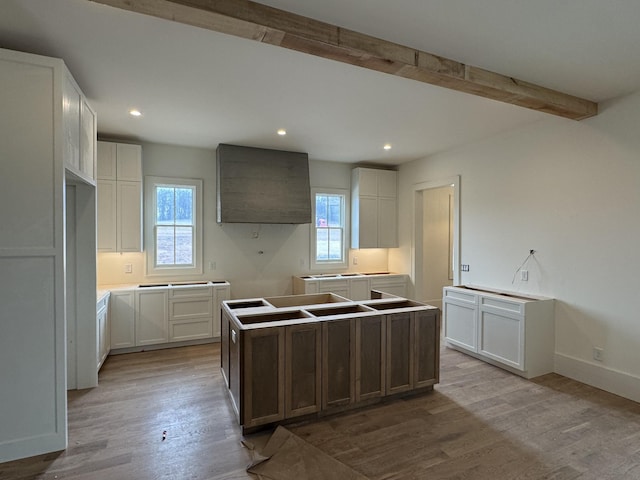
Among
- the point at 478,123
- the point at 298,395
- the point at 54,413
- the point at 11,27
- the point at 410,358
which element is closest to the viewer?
the point at 11,27

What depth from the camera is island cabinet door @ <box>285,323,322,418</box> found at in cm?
259

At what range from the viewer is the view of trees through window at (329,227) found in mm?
5859

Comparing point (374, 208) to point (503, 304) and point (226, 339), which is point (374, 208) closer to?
point (503, 304)

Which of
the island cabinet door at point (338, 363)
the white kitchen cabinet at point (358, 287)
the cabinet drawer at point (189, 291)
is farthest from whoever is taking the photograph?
the white kitchen cabinet at point (358, 287)

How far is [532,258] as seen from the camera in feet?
12.7

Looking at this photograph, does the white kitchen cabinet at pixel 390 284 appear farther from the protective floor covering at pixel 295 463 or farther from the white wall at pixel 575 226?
the protective floor covering at pixel 295 463

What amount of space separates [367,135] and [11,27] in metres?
3.42

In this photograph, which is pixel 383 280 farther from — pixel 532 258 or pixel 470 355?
pixel 532 258

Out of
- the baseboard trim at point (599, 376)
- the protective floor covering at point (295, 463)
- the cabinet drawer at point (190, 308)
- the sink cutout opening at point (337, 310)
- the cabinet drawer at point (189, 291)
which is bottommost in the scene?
the protective floor covering at point (295, 463)

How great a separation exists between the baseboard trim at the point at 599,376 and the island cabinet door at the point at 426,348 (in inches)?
61.8

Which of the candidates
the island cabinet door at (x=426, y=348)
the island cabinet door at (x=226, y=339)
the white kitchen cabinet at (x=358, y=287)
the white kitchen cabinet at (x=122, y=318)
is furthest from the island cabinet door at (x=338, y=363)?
the white kitchen cabinet at (x=122, y=318)

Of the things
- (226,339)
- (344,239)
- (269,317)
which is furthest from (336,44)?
(344,239)

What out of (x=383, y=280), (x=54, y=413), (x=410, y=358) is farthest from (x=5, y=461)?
(x=383, y=280)

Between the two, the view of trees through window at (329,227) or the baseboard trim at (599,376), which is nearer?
the baseboard trim at (599,376)
